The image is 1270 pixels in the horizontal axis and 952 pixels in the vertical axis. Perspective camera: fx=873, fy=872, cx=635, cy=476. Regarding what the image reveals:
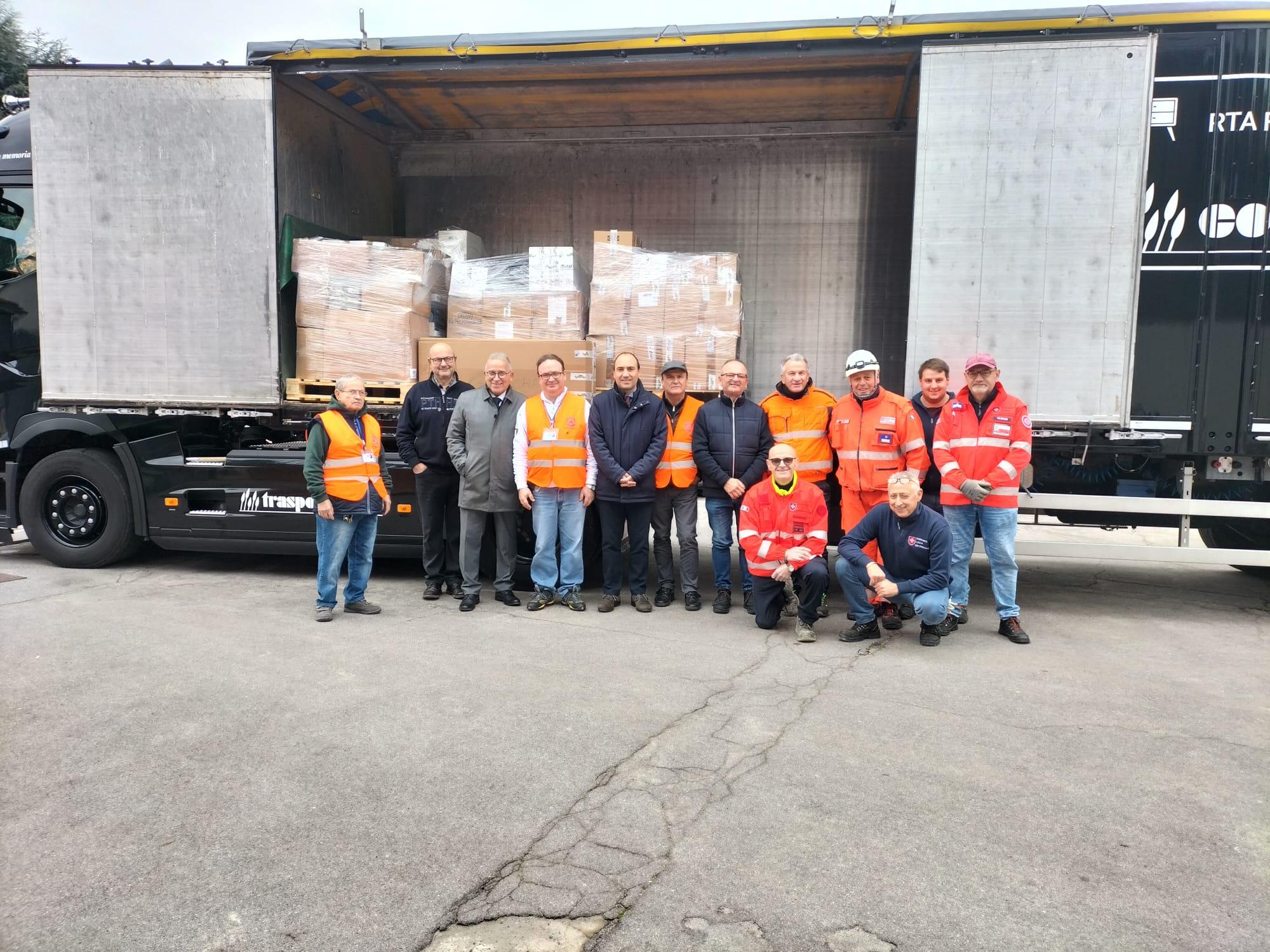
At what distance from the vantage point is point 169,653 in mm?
4934

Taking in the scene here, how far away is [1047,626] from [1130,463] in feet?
4.42

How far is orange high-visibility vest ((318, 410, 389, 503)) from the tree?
18550mm

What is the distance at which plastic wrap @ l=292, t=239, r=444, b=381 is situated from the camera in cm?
661

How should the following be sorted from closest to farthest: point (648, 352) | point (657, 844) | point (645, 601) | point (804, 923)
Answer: point (804, 923), point (657, 844), point (645, 601), point (648, 352)

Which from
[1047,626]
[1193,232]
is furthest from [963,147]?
[1047,626]

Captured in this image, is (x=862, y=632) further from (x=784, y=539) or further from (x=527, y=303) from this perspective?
(x=527, y=303)

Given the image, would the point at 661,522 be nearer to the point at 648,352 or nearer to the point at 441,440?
the point at 648,352

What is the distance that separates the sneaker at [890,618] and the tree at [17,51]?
2134 cm

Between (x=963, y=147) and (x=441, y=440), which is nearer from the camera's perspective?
(x=963, y=147)

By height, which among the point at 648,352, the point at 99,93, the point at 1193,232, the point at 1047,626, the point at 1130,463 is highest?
the point at 99,93

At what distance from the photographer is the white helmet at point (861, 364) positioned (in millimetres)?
5805

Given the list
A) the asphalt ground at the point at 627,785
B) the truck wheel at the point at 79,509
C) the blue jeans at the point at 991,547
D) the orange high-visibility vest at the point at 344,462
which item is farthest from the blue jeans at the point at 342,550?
the blue jeans at the point at 991,547

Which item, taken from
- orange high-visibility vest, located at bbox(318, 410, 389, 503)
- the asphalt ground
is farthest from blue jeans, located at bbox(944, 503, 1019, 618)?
orange high-visibility vest, located at bbox(318, 410, 389, 503)

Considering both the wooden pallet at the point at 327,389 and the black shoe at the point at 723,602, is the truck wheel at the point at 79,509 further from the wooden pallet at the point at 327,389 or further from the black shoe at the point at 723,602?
the black shoe at the point at 723,602
